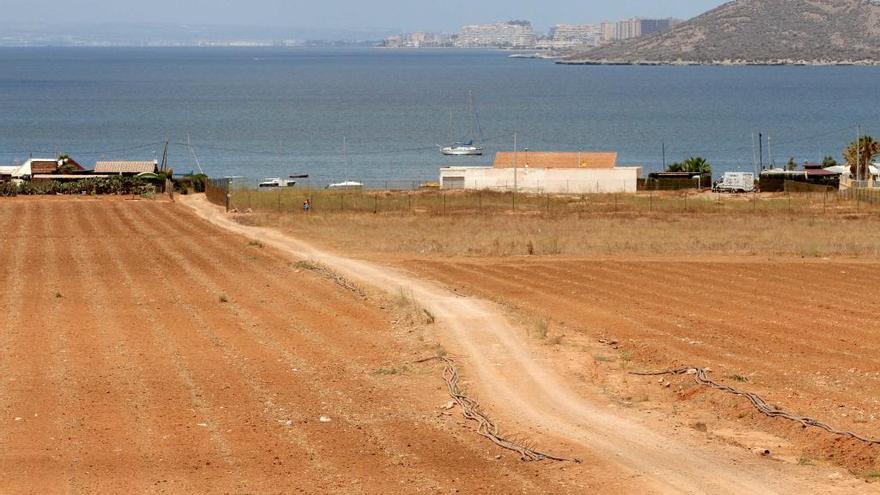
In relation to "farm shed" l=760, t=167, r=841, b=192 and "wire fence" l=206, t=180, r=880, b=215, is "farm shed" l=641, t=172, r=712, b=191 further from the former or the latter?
"wire fence" l=206, t=180, r=880, b=215

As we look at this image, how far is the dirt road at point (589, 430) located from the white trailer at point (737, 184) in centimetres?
5235

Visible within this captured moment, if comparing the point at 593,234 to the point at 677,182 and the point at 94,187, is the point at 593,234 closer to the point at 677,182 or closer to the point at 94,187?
the point at 677,182

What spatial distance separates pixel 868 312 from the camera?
2892 cm

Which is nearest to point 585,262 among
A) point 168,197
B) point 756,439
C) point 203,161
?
point 756,439

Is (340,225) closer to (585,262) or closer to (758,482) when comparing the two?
(585,262)

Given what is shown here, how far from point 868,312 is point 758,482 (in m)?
14.6

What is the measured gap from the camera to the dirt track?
16062 millimetres

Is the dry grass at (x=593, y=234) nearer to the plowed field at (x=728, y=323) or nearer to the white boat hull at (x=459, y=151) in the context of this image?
the plowed field at (x=728, y=323)

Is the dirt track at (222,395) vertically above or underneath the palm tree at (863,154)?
underneath

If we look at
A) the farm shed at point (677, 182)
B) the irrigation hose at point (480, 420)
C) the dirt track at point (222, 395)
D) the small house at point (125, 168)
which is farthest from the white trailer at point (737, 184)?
the irrigation hose at point (480, 420)

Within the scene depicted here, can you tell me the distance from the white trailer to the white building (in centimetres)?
508

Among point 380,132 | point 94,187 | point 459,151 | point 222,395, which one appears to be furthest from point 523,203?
point 380,132

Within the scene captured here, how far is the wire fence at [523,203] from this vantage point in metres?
60.9

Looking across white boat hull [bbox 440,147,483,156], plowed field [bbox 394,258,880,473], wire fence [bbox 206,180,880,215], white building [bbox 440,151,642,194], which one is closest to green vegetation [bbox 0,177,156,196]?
wire fence [bbox 206,180,880,215]
